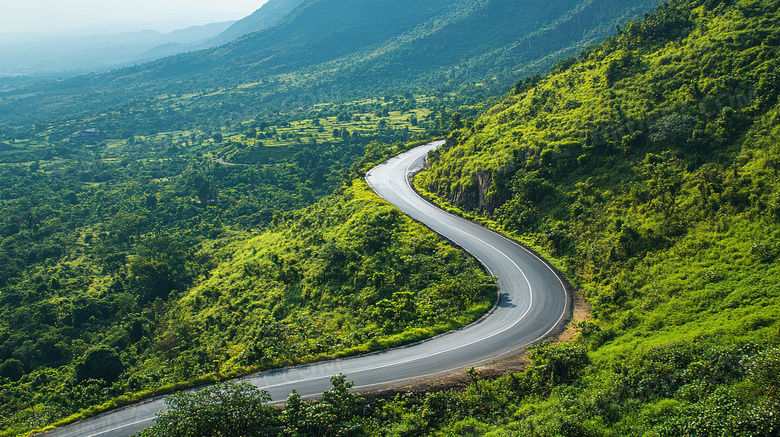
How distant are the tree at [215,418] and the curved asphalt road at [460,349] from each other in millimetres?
5151

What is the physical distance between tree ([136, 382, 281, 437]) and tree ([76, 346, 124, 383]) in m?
26.0

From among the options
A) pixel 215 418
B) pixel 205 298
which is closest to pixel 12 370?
pixel 205 298

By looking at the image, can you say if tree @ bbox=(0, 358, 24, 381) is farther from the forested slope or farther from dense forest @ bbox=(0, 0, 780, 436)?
the forested slope

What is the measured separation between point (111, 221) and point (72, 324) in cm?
4871

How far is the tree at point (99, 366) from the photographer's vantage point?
129 feet

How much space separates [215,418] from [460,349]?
1568 cm

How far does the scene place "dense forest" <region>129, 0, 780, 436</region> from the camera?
57.3 ft

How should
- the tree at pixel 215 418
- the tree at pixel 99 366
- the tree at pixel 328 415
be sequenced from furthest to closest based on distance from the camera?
the tree at pixel 99 366
the tree at pixel 328 415
the tree at pixel 215 418

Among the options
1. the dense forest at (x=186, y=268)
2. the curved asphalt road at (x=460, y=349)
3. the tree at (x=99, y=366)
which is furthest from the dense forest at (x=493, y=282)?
the curved asphalt road at (x=460, y=349)

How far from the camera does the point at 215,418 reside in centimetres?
1905

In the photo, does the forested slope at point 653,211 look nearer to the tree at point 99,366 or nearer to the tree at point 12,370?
the tree at point 99,366

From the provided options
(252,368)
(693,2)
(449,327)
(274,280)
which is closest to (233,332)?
(274,280)

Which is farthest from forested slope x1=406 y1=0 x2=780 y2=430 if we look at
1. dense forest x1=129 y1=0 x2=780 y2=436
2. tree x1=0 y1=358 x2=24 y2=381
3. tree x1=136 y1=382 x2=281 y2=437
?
tree x1=0 y1=358 x2=24 y2=381

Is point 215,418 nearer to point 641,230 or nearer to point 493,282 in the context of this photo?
point 493,282
